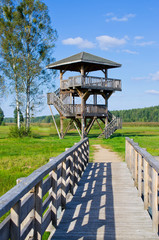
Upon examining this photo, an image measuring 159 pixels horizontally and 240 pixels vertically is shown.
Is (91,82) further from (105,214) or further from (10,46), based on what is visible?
(105,214)

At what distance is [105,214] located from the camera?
5.24m

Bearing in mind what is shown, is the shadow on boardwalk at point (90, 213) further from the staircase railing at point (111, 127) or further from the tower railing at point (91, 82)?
the staircase railing at point (111, 127)

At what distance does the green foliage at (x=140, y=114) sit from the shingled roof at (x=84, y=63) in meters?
106

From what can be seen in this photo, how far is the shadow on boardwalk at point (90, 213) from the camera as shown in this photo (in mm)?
4340

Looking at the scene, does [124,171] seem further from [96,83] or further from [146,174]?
[96,83]

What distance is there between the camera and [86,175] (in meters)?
9.16

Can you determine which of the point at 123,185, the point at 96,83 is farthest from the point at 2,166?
the point at 96,83

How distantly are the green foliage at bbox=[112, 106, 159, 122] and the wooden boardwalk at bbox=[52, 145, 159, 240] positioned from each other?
12879 cm

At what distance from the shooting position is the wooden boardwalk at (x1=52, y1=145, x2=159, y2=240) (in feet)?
14.1

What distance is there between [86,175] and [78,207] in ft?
11.5

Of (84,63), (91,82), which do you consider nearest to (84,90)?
(91,82)

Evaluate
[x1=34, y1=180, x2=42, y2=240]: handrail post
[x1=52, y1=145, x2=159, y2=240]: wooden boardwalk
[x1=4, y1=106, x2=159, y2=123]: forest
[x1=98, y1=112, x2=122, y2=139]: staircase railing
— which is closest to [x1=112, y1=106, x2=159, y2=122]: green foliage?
[x1=4, y1=106, x2=159, y2=123]: forest

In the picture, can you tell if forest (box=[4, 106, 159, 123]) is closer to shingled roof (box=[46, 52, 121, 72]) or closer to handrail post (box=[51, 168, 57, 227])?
shingled roof (box=[46, 52, 121, 72])

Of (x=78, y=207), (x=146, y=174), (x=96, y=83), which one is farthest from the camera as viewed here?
(x=96, y=83)
